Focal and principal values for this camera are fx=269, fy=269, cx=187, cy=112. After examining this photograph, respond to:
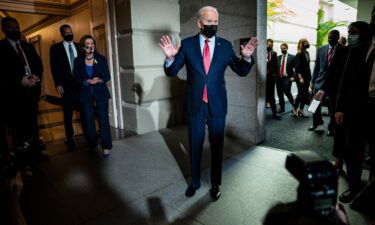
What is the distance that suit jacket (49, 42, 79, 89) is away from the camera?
12.7 ft

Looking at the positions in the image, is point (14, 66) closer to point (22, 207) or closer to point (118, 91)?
point (22, 207)

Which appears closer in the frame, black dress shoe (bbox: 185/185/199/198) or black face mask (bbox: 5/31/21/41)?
black dress shoe (bbox: 185/185/199/198)

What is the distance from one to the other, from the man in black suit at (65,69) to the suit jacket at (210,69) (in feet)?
7.19

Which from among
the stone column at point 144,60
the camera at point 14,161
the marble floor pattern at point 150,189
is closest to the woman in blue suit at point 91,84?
the marble floor pattern at point 150,189

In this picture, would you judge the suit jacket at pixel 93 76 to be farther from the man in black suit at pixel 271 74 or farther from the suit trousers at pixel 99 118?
the man in black suit at pixel 271 74

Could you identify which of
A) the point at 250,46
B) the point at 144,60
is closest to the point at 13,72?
the point at 144,60

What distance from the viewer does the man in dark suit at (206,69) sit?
7.62ft

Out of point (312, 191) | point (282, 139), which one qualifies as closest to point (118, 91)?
point (282, 139)

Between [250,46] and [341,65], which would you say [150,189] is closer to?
[250,46]

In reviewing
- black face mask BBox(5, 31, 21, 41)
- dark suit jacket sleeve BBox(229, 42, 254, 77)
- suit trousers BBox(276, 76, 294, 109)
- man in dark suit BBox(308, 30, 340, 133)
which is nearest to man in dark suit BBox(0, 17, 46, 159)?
black face mask BBox(5, 31, 21, 41)

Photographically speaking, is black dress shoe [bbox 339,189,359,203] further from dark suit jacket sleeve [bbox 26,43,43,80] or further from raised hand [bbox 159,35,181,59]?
dark suit jacket sleeve [bbox 26,43,43,80]

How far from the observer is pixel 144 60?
4828mm

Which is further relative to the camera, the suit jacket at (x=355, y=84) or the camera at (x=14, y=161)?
the suit jacket at (x=355, y=84)

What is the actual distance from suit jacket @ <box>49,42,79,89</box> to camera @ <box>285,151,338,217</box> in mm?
3819
